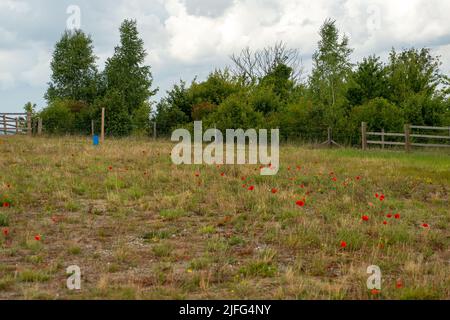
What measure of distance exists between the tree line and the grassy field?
630 inches

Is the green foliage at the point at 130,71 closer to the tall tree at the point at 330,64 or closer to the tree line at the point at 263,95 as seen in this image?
the tree line at the point at 263,95

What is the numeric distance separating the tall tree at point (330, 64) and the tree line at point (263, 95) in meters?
0.10

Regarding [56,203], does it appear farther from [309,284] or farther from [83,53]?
[83,53]

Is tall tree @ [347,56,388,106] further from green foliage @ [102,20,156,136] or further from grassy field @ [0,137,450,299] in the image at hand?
green foliage @ [102,20,156,136]

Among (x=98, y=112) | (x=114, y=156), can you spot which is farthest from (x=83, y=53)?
(x=114, y=156)

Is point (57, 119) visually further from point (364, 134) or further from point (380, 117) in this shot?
point (380, 117)

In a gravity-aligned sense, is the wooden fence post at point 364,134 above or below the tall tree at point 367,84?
below

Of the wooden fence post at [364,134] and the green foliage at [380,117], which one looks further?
the green foliage at [380,117]

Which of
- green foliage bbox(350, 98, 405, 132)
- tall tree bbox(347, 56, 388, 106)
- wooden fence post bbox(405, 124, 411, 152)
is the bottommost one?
wooden fence post bbox(405, 124, 411, 152)

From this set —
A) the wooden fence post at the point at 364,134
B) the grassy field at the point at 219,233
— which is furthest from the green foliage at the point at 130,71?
the grassy field at the point at 219,233

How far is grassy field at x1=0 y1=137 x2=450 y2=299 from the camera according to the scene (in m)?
5.41

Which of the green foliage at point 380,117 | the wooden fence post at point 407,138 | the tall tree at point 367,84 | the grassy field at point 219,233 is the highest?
the tall tree at point 367,84

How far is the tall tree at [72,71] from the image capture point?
168ft

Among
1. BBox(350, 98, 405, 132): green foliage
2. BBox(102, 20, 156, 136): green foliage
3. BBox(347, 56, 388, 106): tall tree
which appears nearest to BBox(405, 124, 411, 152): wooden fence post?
BBox(350, 98, 405, 132): green foliage
